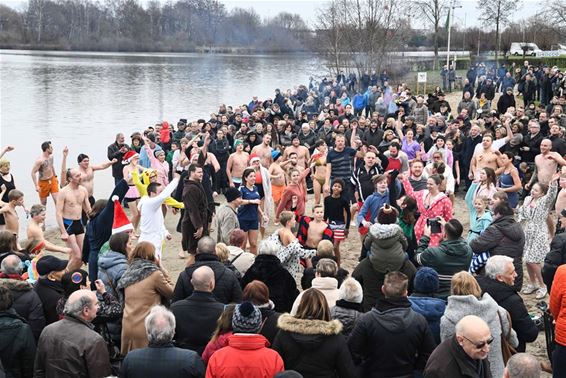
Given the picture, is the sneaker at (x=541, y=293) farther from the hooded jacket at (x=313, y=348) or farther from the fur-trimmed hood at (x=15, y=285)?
the fur-trimmed hood at (x=15, y=285)

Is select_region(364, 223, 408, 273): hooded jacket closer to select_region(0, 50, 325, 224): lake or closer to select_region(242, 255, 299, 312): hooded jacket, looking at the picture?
select_region(242, 255, 299, 312): hooded jacket

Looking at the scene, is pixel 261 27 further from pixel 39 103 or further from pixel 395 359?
pixel 395 359

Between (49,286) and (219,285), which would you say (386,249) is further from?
(49,286)

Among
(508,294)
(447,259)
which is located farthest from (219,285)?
(508,294)

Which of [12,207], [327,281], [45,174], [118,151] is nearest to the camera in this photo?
[327,281]

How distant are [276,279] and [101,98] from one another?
135 ft

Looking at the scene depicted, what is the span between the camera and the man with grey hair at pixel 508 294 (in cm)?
530

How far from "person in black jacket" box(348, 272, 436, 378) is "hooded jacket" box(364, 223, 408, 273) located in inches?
48.5

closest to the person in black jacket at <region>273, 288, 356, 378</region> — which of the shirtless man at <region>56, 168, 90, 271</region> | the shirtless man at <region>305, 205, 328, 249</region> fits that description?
the shirtless man at <region>305, 205, 328, 249</region>

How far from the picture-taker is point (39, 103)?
41.3m

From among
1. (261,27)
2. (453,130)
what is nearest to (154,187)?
(453,130)

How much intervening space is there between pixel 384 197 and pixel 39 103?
119 ft

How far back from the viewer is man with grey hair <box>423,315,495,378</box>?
4281 mm

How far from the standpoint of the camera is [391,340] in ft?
15.8
